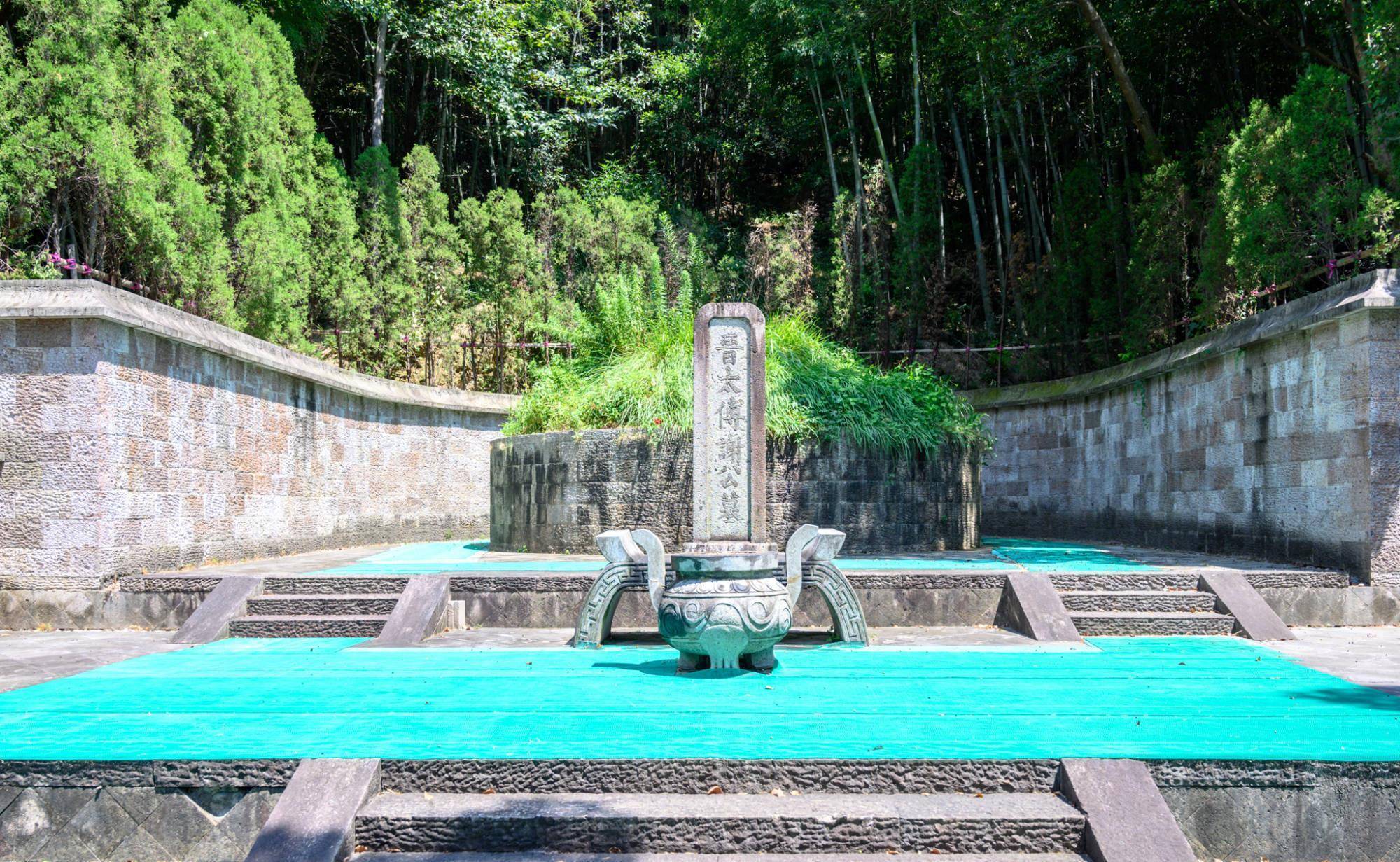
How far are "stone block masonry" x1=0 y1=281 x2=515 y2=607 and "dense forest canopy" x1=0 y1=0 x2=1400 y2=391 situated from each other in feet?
4.64

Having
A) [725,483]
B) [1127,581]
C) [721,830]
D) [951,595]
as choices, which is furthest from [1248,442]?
[721,830]

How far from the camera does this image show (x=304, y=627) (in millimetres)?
7141

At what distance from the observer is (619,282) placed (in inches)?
488

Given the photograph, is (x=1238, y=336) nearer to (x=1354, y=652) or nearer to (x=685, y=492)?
(x=1354, y=652)

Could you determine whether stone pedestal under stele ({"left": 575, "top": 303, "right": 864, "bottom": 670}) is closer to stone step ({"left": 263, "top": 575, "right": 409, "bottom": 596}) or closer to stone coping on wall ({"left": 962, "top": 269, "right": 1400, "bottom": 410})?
stone step ({"left": 263, "top": 575, "right": 409, "bottom": 596})

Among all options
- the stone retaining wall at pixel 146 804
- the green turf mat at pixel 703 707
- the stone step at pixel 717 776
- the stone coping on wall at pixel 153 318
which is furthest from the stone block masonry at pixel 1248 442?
the stone coping on wall at pixel 153 318

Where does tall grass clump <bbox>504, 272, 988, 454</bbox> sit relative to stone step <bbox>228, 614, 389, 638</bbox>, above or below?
above

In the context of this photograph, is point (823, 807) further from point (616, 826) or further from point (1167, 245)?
point (1167, 245)

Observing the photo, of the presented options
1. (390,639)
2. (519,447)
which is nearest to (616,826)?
(390,639)

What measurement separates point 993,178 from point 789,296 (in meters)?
4.34

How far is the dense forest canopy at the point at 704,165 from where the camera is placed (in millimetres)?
8852

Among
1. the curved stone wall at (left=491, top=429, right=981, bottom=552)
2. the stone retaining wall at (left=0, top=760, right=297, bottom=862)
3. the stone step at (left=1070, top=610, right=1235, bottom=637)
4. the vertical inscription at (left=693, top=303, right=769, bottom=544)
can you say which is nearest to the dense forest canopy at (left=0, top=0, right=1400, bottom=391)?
the curved stone wall at (left=491, top=429, right=981, bottom=552)

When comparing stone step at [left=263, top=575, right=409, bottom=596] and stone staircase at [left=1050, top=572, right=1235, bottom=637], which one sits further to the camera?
stone step at [left=263, top=575, right=409, bottom=596]

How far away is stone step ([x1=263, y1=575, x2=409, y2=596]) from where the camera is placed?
751 centimetres
